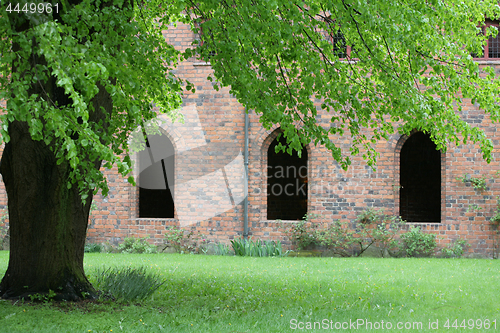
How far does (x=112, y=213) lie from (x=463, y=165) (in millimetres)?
8888

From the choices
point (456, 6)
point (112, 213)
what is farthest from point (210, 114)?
point (456, 6)

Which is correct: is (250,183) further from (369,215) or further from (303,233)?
(369,215)

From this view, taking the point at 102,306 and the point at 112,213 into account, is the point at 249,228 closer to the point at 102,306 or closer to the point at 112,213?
the point at 112,213

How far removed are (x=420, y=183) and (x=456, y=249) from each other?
A: 5.22m

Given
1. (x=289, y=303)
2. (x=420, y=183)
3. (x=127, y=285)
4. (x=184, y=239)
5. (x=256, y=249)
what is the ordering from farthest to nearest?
(x=420, y=183), (x=184, y=239), (x=256, y=249), (x=127, y=285), (x=289, y=303)

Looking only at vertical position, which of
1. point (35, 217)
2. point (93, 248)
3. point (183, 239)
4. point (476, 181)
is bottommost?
point (93, 248)

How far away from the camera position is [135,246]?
11.5m

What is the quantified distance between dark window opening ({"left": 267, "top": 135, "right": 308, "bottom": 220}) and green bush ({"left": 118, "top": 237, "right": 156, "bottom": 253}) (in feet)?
18.6

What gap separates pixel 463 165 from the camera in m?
11.1

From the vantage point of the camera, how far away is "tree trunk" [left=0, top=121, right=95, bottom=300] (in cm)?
511

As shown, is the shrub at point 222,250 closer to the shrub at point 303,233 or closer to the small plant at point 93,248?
the shrub at point 303,233

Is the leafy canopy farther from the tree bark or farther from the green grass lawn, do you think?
the green grass lawn

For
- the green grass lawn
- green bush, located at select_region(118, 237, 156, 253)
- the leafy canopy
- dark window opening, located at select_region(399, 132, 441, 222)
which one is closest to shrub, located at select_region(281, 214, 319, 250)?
the green grass lawn

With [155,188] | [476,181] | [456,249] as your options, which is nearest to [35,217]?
[456,249]
